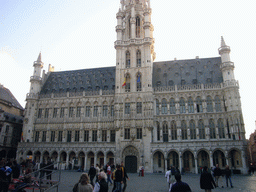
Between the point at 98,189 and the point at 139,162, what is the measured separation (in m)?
36.6

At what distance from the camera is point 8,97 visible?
2603 inches

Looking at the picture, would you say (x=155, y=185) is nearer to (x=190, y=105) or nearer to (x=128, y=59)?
(x=190, y=105)

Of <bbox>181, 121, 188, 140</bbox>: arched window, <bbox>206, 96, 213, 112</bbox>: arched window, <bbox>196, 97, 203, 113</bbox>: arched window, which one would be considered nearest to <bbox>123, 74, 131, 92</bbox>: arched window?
<bbox>181, 121, 188, 140</bbox>: arched window

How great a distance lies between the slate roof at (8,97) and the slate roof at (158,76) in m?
14.5

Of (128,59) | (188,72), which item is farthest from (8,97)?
(188,72)

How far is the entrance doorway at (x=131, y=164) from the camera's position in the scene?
1722 inches

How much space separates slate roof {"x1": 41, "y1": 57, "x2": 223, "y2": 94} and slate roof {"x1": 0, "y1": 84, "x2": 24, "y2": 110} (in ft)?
47.6

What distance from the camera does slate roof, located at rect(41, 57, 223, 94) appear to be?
4978 cm

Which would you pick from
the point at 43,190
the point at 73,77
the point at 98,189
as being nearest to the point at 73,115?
the point at 73,77

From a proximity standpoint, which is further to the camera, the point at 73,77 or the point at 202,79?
the point at 73,77

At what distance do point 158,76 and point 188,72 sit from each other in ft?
24.3

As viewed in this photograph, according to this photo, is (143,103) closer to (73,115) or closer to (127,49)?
(127,49)

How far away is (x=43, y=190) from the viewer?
1328 centimetres

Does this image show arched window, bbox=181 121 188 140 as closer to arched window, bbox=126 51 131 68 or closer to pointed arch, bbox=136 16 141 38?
arched window, bbox=126 51 131 68
